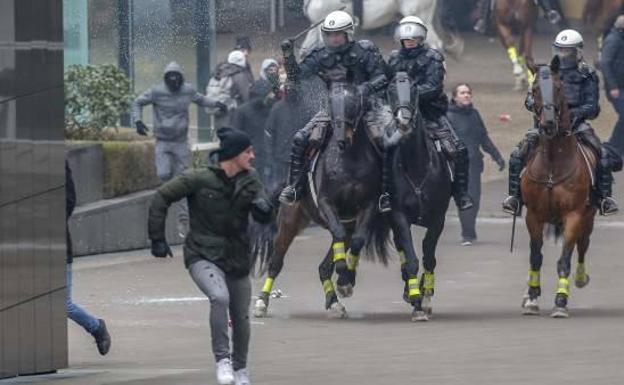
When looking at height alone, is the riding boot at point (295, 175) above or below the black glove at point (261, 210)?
below

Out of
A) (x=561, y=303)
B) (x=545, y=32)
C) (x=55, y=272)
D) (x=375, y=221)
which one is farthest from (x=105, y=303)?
(x=545, y=32)

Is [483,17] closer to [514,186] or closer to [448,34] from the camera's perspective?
[448,34]

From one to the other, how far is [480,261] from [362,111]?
17.7ft

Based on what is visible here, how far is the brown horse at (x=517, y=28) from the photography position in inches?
1414

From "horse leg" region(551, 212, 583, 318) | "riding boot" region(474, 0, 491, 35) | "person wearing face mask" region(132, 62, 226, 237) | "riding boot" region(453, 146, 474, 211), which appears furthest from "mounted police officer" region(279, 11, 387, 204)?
"riding boot" region(474, 0, 491, 35)

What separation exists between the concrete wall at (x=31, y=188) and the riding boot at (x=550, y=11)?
23.7 meters

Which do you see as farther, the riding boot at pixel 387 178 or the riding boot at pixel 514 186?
the riding boot at pixel 514 186

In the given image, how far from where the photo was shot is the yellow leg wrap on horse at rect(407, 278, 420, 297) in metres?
17.8

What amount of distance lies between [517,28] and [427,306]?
18.7 m

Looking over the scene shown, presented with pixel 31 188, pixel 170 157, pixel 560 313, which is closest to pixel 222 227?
pixel 31 188

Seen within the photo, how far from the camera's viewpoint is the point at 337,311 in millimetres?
18078

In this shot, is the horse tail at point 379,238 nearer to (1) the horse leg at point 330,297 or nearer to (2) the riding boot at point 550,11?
(1) the horse leg at point 330,297

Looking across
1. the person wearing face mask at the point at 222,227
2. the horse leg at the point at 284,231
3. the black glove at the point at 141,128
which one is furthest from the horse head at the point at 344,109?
the black glove at the point at 141,128

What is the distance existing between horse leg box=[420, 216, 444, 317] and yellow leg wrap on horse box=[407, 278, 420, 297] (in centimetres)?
26
